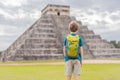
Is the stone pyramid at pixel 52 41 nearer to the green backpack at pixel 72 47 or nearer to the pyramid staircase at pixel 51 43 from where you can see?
the pyramid staircase at pixel 51 43

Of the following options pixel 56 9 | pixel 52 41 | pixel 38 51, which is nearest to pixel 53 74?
pixel 38 51

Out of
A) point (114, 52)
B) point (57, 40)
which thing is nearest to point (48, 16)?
point (57, 40)

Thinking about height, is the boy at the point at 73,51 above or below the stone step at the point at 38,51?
above

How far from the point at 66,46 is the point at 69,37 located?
Result: 0.85 feet

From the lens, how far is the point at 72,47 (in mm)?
7961

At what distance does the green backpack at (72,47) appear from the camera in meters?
7.96

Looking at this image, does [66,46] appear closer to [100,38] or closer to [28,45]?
[28,45]

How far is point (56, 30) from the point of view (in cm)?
5562

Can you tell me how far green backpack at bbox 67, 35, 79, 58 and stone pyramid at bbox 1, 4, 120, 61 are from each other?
38.9m

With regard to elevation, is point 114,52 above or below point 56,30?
below

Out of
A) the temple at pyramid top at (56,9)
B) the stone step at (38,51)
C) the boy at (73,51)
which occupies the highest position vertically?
the temple at pyramid top at (56,9)

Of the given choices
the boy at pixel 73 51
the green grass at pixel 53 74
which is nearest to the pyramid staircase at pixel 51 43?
the green grass at pixel 53 74

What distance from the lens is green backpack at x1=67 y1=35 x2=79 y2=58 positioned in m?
7.96

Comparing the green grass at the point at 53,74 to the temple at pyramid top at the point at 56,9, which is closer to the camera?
the green grass at the point at 53,74
